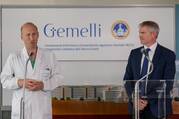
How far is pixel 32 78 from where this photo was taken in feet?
14.4

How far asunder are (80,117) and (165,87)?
1770mm

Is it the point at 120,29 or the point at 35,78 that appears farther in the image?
the point at 120,29

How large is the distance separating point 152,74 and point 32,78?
126 centimetres

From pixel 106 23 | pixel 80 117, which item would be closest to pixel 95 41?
pixel 106 23

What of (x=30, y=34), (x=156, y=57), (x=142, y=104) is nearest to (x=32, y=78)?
(x=30, y=34)

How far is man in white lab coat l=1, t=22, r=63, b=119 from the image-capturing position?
14.1 ft

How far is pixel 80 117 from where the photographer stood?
5.50 metres

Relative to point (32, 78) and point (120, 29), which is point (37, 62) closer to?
point (32, 78)

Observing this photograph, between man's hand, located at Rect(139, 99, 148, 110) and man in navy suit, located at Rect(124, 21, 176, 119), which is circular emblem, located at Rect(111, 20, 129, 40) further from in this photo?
man's hand, located at Rect(139, 99, 148, 110)

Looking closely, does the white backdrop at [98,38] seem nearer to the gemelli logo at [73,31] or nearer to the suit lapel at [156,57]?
the gemelli logo at [73,31]

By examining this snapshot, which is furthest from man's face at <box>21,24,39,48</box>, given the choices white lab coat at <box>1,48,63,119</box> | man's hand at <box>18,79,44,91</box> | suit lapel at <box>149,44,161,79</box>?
suit lapel at <box>149,44,161,79</box>

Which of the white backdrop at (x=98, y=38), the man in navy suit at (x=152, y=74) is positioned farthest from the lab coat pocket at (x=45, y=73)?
the white backdrop at (x=98, y=38)

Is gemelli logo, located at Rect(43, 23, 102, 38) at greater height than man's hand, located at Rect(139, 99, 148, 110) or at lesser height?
greater

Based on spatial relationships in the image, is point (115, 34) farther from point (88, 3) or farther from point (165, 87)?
point (165, 87)
